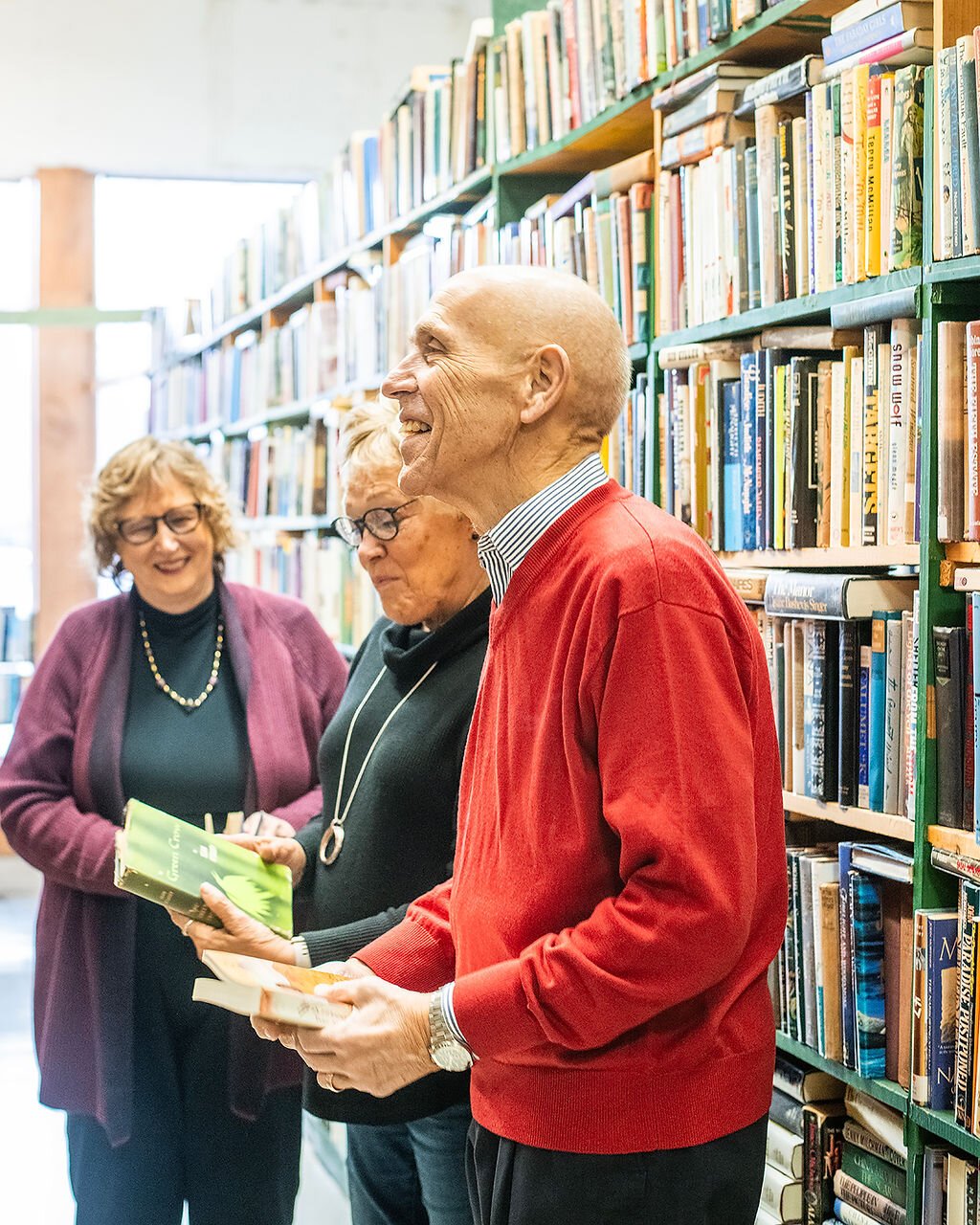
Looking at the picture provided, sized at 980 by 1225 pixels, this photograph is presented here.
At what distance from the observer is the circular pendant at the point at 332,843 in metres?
1.92

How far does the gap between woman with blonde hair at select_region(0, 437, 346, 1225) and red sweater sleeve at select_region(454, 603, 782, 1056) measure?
1.21 m

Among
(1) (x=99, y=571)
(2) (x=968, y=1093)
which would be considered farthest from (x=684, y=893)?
(1) (x=99, y=571)

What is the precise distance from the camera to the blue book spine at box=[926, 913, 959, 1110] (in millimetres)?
1578

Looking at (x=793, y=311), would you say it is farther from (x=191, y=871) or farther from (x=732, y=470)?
(x=191, y=871)

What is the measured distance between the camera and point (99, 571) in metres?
2.55

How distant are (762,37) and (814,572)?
0.76 m

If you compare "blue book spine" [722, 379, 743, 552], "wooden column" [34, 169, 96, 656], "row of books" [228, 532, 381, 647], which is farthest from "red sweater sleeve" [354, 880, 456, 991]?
"wooden column" [34, 169, 96, 656]

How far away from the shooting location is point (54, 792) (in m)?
2.37

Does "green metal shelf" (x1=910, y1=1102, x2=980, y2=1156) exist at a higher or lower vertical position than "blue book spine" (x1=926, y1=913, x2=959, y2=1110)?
lower

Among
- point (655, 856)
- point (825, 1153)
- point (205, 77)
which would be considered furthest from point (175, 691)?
point (205, 77)

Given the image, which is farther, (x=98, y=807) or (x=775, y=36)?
(x=98, y=807)

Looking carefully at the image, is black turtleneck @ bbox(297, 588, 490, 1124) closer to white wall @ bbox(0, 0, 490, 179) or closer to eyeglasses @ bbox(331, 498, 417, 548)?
eyeglasses @ bbox(331, 498, 417, 548)

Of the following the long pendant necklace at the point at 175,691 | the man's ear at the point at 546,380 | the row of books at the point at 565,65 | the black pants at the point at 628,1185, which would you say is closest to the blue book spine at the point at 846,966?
the black pants at the point at 628,1185

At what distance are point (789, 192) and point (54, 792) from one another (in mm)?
1538
